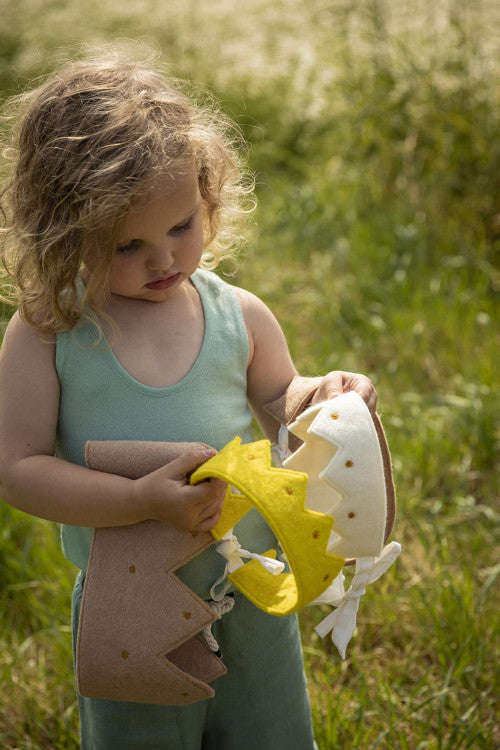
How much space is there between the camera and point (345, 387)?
1333 mm

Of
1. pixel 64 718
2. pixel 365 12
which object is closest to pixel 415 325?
pixel 365 12

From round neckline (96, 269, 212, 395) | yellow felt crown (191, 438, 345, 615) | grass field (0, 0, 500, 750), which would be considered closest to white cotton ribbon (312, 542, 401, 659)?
yellow felt crown (191, 438, 345, 615)

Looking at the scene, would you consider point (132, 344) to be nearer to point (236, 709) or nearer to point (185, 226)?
point (185, 226)

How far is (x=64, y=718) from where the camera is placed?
1772mm

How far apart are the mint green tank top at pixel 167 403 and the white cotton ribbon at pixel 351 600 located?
0.57ft

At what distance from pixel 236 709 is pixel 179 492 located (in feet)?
1.58

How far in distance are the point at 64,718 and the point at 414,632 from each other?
82 centimetres

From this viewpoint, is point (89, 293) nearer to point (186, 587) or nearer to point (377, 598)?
point (186, 587)

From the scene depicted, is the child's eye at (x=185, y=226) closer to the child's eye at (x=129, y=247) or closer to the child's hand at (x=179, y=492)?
the child's eye at (x=129, y=247)

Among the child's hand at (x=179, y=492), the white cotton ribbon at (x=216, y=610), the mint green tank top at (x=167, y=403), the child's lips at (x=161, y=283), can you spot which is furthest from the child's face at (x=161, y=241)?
the white cotton ribbon at (x=216, y=610)

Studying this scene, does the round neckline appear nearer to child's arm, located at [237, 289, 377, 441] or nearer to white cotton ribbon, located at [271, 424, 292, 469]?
child's arm, located at [237, 289, 377, 441]

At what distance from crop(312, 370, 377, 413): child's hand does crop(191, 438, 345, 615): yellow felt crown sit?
20cm

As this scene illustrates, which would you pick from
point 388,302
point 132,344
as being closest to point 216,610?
point 132,344

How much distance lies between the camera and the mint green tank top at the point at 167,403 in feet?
4.02
